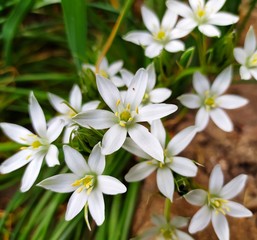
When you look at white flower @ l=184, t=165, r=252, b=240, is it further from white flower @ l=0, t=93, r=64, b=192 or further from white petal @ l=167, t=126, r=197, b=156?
white flower @ l=0, t=93, r=64, b=192

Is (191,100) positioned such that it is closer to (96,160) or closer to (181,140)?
(181,140)

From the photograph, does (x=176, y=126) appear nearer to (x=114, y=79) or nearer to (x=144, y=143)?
(x=114, y=79)

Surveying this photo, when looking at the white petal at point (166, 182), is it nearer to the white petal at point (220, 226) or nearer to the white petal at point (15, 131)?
the white petal at point (220, 226)

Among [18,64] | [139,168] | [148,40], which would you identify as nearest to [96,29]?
[18,64]

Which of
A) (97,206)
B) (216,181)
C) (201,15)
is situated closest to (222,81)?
(201,15)

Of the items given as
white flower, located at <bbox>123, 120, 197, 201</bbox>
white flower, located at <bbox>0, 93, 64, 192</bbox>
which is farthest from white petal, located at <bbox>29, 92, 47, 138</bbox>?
white flower, located at <bbox>123, 120, 197, 201</bbox>

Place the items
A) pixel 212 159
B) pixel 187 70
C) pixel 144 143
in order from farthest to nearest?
pixel 212 159 < pixel 187 70 < pixel 144 143

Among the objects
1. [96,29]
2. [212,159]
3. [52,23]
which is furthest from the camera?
[96,29]

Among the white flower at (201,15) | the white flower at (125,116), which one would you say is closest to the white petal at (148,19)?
the white flower at (201,15)
